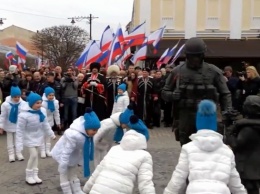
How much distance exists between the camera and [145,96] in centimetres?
1255

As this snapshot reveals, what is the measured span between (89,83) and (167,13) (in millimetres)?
18947

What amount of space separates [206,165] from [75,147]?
2.56 meters

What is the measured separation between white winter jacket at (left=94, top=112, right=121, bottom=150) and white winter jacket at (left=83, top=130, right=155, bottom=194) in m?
2.18

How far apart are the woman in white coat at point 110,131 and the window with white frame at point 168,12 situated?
21830mm

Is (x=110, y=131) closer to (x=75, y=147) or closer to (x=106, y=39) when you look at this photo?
(x=75, y=147)

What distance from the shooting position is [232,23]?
27766mm

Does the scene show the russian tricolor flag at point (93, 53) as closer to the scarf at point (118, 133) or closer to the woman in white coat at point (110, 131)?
the woman in white coat at point (110, 131)

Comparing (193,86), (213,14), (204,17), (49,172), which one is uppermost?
(213,14)

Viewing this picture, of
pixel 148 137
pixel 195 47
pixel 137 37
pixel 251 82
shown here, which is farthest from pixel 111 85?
pixel 148 137

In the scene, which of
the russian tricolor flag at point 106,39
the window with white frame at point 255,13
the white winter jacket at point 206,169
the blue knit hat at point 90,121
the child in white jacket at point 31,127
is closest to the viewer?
the white winter jacket at point 206,169

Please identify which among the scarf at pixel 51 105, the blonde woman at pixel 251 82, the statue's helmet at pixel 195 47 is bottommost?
the scarf at pixel 51 105

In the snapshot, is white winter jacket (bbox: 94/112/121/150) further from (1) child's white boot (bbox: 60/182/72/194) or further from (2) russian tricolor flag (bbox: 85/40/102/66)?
(2) russian tricolor flag (bbox: 85/40/102/66)

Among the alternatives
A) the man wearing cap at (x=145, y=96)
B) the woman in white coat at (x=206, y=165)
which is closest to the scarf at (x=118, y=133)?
the woman in white coat at (x=206, y=165)

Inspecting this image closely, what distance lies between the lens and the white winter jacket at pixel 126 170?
13.0ft
